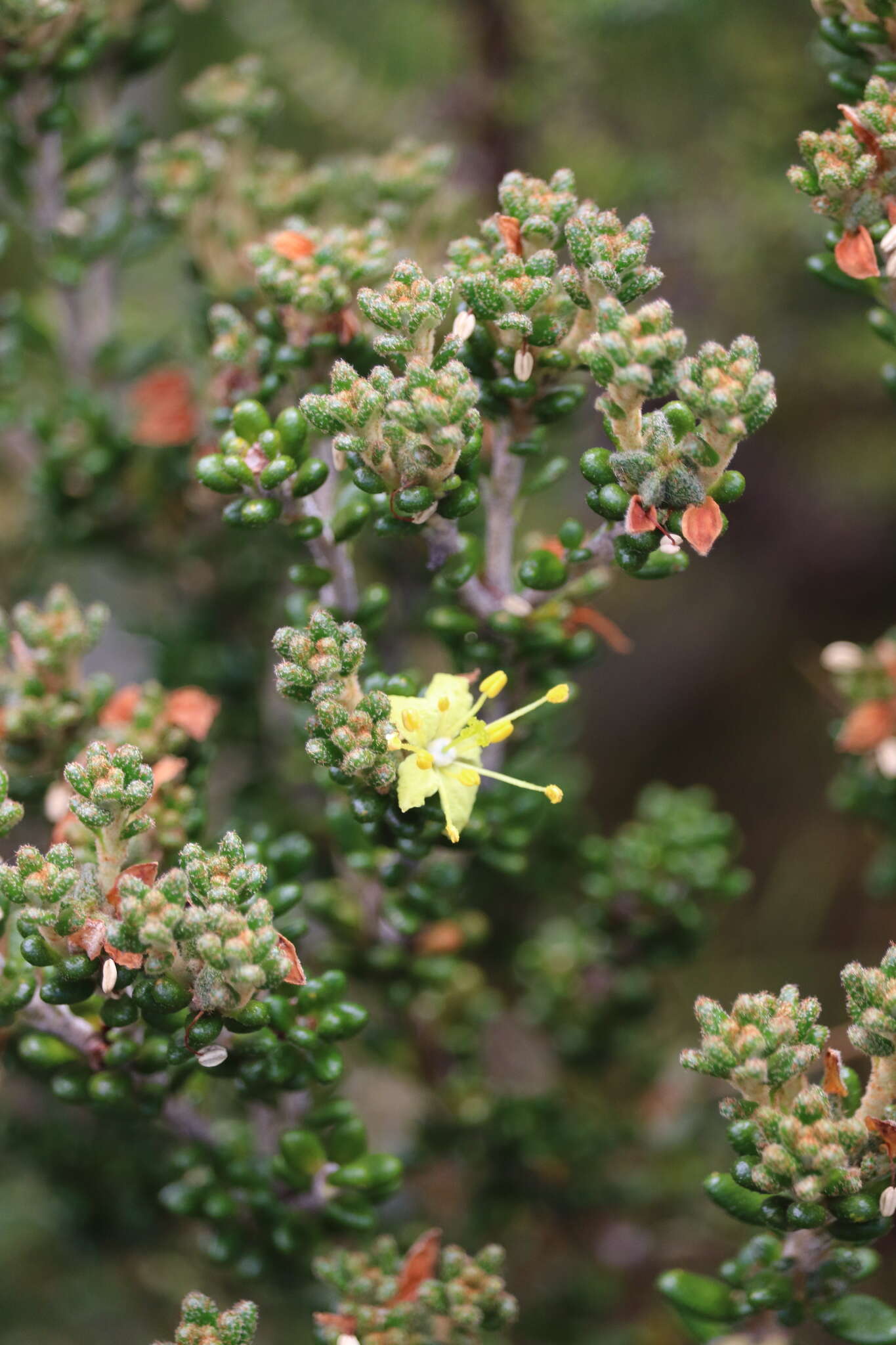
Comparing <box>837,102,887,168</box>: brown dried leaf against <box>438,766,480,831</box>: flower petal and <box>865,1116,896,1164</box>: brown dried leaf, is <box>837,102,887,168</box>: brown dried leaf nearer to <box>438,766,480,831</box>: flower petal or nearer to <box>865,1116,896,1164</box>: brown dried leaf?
<box>438,766,480,831</box>: flower petal

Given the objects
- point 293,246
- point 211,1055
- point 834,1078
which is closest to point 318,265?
point 293,246

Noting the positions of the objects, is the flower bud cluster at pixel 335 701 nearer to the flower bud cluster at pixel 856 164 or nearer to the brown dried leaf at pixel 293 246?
the brown dried leaf at pixel 293 246

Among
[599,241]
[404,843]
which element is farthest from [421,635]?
[599,241]

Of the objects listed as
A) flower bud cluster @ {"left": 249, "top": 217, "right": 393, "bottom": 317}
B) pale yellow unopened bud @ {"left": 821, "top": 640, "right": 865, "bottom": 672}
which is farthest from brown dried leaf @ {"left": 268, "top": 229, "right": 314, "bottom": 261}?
pale yellow unopened bud @ {"left": 821, "top": 640, "right": 865, "bottom": 672}

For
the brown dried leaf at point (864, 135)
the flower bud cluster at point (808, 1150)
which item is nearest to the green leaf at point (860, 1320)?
the flower bud cluster at point (808, 1150)

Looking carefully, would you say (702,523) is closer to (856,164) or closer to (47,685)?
(856,164)

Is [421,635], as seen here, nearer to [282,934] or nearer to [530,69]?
[282,934]
